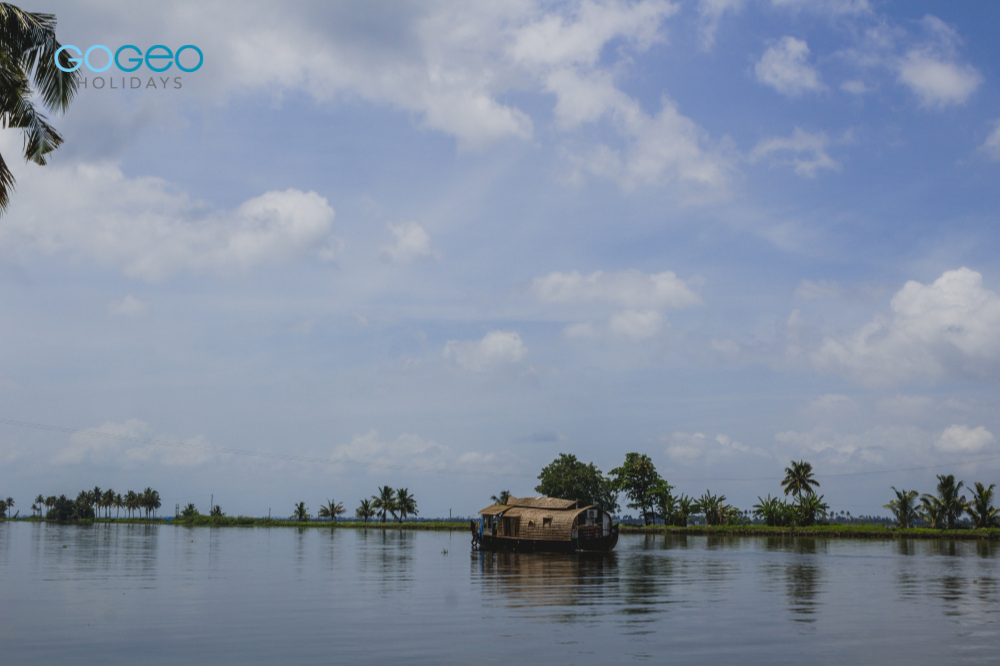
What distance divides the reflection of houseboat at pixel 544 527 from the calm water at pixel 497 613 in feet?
44.6

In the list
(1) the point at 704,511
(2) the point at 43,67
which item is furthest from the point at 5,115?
(1) the point at 704,511

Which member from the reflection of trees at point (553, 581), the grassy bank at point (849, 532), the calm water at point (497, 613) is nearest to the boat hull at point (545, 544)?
the reflection of trees at point (553, 581)

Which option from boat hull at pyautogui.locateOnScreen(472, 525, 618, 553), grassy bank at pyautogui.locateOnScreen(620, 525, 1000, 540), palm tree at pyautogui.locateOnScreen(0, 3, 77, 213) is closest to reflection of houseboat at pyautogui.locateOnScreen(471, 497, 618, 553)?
boat hull at pyautogui.locateOnScreen(472, 525, 618, 553)

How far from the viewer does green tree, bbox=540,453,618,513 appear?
11644 centimetres

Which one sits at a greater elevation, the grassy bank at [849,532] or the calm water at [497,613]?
the calm water at [497,613]

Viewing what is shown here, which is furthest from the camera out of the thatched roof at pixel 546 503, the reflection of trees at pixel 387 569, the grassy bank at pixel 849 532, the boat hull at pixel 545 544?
the grassy bank at pixel 849 532

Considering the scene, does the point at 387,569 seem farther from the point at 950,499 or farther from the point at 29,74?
the point at 950,499

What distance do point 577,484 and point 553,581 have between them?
3205 inches

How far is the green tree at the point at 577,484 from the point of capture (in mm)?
116438

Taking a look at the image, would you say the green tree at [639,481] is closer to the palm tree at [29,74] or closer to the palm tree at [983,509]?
the palm tree at [983,509]

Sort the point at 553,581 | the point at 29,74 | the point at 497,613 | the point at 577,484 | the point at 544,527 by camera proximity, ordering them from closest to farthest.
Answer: the point at 29,74, the point at 497,613, the point at 553,581, the point at 544,527, the point at 577,484

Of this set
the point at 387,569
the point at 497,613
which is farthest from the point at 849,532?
the point at 497,613

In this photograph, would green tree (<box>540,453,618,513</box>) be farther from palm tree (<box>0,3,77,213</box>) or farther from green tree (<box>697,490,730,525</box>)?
palm tree (<box>0,3,77,213</box>)

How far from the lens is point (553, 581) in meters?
36.8
